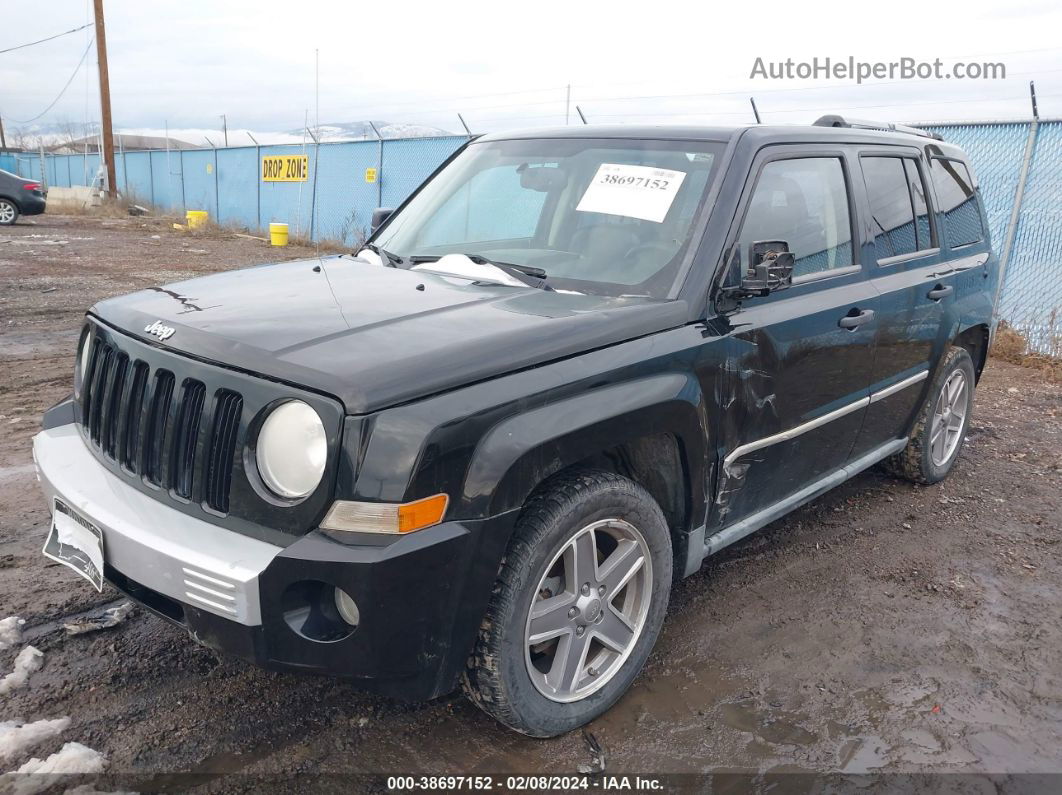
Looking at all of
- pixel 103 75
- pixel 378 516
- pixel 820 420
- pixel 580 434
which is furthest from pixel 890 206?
pixel 103 75

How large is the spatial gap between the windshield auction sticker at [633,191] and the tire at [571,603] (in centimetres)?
112

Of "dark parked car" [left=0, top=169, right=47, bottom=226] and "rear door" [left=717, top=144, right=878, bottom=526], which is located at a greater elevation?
"rear door" [left=717, top=144, right=878, bottom=526]

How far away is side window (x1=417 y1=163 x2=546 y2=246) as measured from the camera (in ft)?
11.9

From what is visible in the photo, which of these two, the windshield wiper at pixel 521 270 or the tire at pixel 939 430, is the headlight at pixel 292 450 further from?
the tire at pixel 939 430

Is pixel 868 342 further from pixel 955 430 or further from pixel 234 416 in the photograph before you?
pixel 234 416

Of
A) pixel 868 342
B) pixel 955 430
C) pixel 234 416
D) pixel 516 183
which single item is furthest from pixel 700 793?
pixel 955 430

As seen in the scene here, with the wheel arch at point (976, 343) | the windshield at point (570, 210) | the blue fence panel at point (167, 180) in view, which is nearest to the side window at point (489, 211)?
the windshield at point (570, 210)

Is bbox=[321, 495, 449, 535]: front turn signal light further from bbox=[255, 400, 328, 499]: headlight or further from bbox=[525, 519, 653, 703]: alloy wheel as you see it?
bbox=[525, 519, 653, 703]: alloy wheel

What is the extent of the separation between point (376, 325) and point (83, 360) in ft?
3.88

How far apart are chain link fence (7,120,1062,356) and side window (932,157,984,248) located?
14.0ft

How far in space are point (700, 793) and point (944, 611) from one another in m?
1.71

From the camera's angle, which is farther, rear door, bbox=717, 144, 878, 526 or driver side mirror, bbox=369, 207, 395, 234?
driver side mirror, bbox=369, 207, 395, 234

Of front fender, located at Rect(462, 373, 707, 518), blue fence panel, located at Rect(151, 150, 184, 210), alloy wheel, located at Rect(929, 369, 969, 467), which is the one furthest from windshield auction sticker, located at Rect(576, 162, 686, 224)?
blue fence panel, located at Rect(151, 150, 184, 210)

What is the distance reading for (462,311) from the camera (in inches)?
104
